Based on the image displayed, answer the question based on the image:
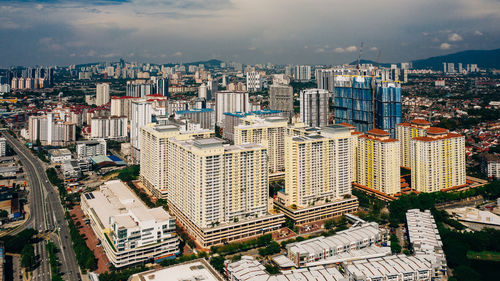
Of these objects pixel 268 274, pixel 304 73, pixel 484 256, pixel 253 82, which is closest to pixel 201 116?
pixel 268 274

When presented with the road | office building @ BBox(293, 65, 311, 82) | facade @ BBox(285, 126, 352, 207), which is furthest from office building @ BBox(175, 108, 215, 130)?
office building @ BBox(293, 65, 311, 82)

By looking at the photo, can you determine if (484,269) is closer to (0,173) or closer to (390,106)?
(390,106)

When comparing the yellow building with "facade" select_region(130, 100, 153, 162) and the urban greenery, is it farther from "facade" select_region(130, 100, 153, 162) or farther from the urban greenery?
the urban greenery

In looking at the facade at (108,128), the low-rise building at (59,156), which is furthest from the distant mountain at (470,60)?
the low-rise building at (59,156)

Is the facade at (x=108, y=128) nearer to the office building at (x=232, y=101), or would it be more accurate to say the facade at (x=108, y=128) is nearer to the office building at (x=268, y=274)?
the office building at (x=232, y=101)

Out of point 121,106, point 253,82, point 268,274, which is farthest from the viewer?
point 253,82

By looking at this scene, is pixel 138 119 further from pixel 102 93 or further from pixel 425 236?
pixel 102 93
